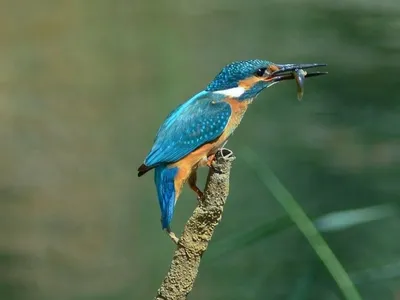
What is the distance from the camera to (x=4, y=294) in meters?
1.71

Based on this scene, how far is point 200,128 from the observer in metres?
0.65

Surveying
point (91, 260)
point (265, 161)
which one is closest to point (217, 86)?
point (265, 161)

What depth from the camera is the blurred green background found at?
1517 millimetres

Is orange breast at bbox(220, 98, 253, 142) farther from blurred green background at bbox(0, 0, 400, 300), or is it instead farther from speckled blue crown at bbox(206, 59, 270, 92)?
blurred green background at bbox(0, 0, 400, 300)

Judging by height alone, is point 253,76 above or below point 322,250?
above

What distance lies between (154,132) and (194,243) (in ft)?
3.15

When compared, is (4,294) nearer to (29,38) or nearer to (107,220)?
(107,220)

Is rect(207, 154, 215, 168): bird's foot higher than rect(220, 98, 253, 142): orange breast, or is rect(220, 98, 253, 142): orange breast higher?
rect(220, 98, 253, 142): orange breast

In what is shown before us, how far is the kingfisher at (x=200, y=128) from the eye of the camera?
653 mm

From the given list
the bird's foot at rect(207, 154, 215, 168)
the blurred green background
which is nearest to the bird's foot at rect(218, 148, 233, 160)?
the bird's foot at rect(207, 154, 215, 168)

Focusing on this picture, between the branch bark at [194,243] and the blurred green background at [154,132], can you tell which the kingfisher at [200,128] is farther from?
the blurred green background at [154,132]

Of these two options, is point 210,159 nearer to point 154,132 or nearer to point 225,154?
point 225,154

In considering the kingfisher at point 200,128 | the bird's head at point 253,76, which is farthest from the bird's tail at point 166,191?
the bird's head at point 253,76

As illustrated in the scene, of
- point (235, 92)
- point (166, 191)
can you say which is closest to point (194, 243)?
point (166, 191)
